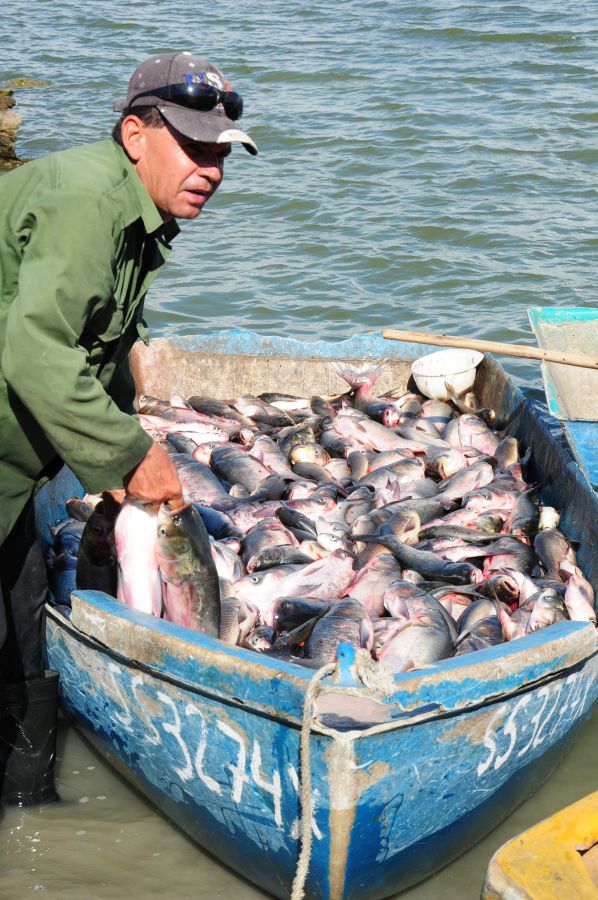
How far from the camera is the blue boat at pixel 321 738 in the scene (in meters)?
3.37

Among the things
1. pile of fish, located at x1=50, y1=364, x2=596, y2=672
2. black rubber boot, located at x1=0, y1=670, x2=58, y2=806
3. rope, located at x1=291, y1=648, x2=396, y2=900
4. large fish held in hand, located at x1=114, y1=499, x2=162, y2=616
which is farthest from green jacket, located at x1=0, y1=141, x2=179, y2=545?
black rubber boot, located at x1=0, y1=670, x2=58, y2=806

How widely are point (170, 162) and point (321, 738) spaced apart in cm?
180

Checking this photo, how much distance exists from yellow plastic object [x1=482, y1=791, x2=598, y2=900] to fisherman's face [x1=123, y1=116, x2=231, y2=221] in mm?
2100

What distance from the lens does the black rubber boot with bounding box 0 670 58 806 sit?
13.8 ft

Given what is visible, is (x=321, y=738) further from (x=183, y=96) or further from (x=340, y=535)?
(x=340, y=535)

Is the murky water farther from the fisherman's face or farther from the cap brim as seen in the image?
the cap brim

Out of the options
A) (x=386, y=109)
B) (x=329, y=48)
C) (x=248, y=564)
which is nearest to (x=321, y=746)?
(x=248, y=564)

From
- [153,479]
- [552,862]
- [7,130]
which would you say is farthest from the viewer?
[7,130]

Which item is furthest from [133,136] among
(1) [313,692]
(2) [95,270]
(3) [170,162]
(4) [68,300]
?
(1) [313,692]

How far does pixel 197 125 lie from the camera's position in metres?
3.32

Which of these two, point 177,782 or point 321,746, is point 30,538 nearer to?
point 177,782

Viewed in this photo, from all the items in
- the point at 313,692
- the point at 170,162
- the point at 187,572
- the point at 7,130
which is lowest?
the point at 7,130

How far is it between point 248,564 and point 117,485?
1834 mm

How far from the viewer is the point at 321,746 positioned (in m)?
3.31
